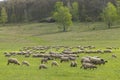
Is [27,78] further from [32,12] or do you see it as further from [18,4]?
[18,4]

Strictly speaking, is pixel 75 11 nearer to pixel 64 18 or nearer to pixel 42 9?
pixel 64 18

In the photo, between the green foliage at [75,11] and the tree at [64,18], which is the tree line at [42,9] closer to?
the green foliage at [75,11]

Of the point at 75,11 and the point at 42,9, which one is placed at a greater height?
the point at 75,11

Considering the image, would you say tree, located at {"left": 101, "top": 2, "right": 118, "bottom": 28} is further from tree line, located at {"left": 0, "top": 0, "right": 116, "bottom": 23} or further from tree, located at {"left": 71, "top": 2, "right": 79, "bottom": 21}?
tree line, located at {"left": 0, "top": 0, "right": 116, "bottom": 23}

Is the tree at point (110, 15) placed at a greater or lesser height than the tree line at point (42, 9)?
greater

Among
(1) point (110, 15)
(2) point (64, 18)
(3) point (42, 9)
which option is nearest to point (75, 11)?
(2) point (64, 18)

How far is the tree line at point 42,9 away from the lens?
14912 cm

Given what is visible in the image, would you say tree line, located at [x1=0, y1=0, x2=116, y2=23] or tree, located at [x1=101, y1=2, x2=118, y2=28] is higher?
tree, located at [x1=101, y1=2, x2=118, y2=28]

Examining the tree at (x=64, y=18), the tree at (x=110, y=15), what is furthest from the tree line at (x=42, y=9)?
the tree at (x=110, y=15)

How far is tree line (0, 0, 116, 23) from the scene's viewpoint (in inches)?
5871

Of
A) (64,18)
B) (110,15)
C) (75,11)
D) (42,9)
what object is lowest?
(42,9)

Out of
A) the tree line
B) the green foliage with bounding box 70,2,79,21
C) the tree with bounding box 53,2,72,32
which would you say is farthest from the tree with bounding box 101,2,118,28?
the tree line

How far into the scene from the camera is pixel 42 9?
6708 inches

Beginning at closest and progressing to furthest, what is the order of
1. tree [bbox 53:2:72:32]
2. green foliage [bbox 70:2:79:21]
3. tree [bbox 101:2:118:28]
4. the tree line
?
tree [bbox 101:2:118:28]
tree [bbox 53:2:72:32]
green foliage [bbox 70:2:79:21]
the tree line
